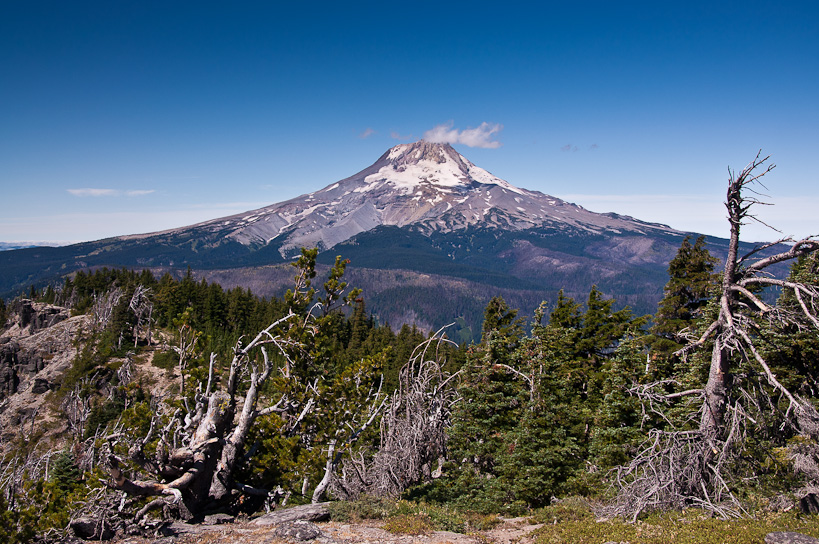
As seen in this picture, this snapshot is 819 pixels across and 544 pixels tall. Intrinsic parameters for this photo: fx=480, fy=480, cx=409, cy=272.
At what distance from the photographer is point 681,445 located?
1009cm

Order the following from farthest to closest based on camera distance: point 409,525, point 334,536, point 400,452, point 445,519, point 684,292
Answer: point 684,292 < point 400,452 < point 445,519 < point 409,525 < point 334,536

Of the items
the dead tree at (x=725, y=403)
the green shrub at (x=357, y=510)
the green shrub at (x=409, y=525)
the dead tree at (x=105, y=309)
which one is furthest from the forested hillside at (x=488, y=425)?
the dead tree at (x=105, y=309)

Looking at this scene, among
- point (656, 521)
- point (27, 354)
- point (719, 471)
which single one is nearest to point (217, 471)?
point (656, 521)

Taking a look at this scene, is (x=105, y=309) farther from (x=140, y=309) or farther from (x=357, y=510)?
(x=357, y=510)

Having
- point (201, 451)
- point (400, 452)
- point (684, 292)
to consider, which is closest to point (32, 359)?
point (201, 451)

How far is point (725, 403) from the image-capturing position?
958 centimetres

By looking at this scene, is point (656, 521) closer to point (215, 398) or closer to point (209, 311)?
point (215, 398)

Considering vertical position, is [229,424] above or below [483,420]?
above

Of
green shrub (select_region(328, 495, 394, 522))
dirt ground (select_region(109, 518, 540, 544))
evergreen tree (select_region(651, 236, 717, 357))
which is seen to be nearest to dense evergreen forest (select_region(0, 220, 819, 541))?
dirt ground (select_region(109, 518, 540, 544))

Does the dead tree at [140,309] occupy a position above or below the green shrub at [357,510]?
below

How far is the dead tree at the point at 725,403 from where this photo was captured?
28.0 feet

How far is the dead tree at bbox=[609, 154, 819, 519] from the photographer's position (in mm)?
8539

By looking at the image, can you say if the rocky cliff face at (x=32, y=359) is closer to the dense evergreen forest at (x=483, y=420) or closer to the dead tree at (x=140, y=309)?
the dead tree at (x=140, y=309)

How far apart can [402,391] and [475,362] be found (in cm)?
545
